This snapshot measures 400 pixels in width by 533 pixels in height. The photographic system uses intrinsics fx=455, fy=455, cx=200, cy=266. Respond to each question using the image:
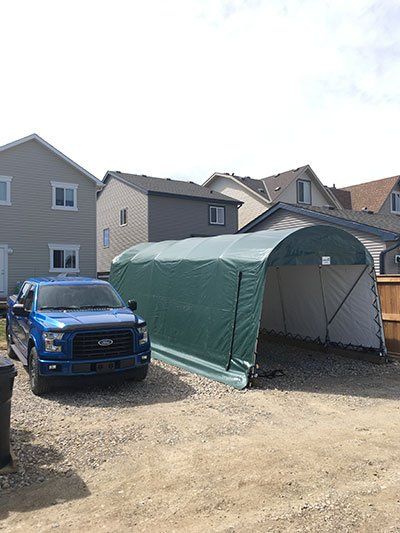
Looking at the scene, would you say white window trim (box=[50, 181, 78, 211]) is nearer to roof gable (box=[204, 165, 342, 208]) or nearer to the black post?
roof gable (box=[204, 165, 342, 208])

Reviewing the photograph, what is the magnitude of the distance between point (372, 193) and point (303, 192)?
620 centimetres

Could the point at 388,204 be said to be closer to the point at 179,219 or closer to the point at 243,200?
the point at 243,200

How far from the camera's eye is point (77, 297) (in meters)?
8.73

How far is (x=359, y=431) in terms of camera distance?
594 cm

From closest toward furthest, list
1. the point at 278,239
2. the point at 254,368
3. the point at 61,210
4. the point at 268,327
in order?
the point at 254,368 → the point at 278,239 → the point at 268,327 → the point at 61,210

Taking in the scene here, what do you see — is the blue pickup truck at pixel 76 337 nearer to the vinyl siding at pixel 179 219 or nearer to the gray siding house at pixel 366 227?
the gray siding house at pixel 366 227

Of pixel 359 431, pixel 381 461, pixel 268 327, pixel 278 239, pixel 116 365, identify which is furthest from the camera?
pixel 268 327

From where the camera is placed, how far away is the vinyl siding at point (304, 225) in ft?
63.1

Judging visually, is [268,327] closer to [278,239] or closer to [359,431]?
[278,239]

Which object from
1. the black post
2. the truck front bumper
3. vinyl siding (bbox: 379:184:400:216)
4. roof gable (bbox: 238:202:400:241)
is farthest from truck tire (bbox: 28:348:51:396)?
A: vinyl siding (bbox: 379:184:400:216)

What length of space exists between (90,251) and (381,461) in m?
22.4

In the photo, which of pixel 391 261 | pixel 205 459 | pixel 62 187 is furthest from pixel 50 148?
pixel 205 459

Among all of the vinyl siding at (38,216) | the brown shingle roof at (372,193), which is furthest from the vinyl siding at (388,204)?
the vinyl siding at (38,216)

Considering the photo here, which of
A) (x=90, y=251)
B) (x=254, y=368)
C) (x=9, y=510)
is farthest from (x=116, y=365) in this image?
(x=90, y=251)
